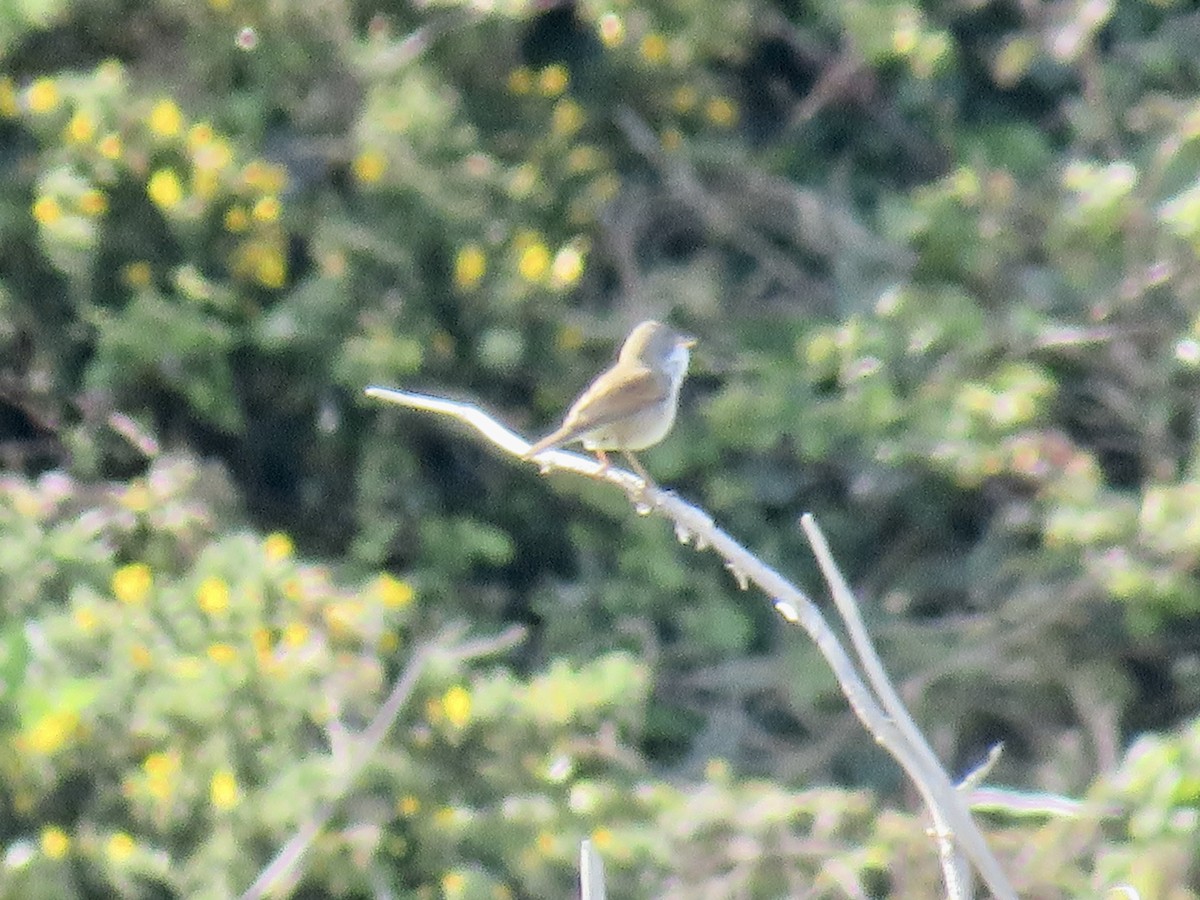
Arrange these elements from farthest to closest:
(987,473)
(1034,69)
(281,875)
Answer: (1034,69)
(987,473)
(281,875)

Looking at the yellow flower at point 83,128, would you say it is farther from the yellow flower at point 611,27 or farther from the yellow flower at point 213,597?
the yellow flower at point 611,27

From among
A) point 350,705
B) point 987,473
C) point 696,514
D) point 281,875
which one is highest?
point 987,473

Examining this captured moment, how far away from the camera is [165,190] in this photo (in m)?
5.29

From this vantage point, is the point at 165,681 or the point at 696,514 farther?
the point at 165,681

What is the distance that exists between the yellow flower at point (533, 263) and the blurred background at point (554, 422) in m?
0.01

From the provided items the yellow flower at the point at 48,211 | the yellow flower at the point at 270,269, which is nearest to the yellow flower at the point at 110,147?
the yellow flower at the point at 48,211

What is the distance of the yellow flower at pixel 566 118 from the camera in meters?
5.90

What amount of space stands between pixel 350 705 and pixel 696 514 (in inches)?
76.4

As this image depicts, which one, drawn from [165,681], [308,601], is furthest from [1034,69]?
[165,681]

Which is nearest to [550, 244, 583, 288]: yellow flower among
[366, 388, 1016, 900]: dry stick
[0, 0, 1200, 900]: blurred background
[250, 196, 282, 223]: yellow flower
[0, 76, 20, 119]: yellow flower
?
[0, 0, 1200, 900]: blurred background

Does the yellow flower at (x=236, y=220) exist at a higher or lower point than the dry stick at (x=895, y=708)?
higher

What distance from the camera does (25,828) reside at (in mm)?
4539

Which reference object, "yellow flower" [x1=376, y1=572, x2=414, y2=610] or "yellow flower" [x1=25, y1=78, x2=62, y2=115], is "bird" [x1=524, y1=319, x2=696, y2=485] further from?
"yellow flower" [x1=25, y1=78, x2=62, y2=115]

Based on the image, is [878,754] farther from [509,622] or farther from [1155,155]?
[1155,155]
